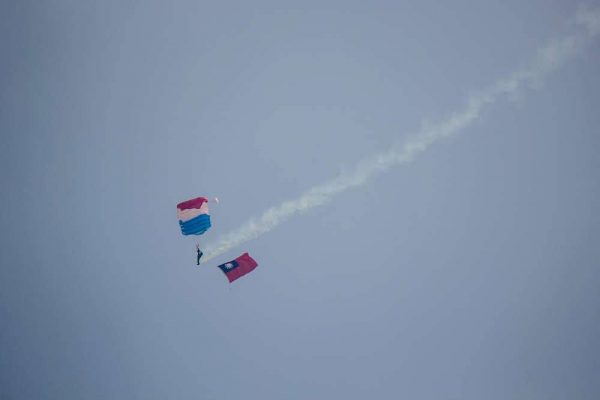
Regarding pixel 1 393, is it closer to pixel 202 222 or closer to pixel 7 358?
pixel 7 358

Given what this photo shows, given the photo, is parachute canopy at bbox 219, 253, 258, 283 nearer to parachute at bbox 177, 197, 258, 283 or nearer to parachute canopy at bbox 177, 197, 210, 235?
parachute at bbox 177, 197, 258, 283

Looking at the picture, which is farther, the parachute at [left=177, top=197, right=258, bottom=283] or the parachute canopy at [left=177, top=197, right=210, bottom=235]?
the parachute canopy at [left=177, top=197, right=210, bottom=235]

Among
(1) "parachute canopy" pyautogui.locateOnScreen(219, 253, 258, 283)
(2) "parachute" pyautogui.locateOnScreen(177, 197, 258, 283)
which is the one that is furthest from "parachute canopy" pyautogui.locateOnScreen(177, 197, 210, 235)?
(1) "parachute canopy" pyautogui.locateOnScreen(219, 253, 258, 283)

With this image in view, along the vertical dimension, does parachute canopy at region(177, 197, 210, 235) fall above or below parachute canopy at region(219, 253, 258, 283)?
above

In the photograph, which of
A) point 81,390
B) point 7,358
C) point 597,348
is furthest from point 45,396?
point 597,348
